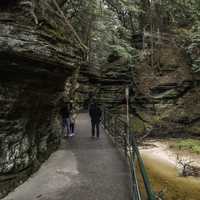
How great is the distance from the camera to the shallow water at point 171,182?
1170 cm

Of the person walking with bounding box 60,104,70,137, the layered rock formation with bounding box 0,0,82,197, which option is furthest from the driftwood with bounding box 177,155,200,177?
the layered rock formation with bounding box 0,0,82,197

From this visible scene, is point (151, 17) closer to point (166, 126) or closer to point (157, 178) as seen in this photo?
point (166, 126)

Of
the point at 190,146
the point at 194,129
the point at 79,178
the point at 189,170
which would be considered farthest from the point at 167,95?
the point at 79,178

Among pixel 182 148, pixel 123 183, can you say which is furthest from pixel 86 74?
pixel 123 183

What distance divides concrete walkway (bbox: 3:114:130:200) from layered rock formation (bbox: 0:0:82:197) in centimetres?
56

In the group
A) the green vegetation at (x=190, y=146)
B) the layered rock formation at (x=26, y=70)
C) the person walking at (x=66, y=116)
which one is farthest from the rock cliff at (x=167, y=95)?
the layered rock formation at (x=26, y=70)

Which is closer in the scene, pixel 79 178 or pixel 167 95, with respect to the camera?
pixel 79 178

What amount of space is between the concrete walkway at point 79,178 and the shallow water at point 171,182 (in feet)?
10.8

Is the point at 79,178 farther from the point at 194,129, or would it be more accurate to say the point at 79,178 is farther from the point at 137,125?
the point at 194,129

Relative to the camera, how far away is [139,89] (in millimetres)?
27297

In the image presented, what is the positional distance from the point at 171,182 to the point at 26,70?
10.1m

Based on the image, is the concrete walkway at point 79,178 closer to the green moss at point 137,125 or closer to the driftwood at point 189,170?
the driftwood at point 189,170

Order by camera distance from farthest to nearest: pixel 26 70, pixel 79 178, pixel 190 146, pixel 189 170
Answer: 1. pixel 190 146
2. pixel 189 170
3. pixel 79 178
4. pixel 26 70

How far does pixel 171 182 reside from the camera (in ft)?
43.5
